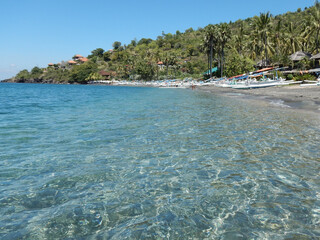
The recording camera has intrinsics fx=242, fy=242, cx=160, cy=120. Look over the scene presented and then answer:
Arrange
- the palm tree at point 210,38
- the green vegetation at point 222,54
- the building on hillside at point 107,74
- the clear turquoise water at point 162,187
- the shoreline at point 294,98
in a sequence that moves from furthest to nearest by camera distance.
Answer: the building on hillside at point 107,74 < the palm tree at point 210,38 < the green vegetation at point 222,54 < the shoreline at point 294,98 < the clear turquoise water at point 162,187

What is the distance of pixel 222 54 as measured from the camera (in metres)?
66.2

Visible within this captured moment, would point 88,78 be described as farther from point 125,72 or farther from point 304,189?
point 304,189

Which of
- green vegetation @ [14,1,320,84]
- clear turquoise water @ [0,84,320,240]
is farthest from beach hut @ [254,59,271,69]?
clear turquoise water @ [0,84,320,240]

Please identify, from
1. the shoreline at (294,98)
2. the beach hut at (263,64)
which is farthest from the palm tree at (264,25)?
the shoreline at (294,98)

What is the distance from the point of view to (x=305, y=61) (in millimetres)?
44438

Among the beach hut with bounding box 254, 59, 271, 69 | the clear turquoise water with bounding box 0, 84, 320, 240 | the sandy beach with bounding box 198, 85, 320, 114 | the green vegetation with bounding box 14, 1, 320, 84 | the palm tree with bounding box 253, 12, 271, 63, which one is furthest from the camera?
the beach hut with bounding box 254, 59, 271, 69

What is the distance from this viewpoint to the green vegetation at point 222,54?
55969 millimetres

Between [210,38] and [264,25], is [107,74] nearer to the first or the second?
[210,38]

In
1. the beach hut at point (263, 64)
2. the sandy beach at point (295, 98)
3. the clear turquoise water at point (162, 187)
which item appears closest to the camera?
the clear turquoise water at point (162, 187)

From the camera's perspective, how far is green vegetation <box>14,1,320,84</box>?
184 feet

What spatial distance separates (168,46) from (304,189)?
601 feet

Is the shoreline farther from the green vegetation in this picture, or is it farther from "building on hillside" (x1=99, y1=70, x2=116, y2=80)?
"building on hillside" (x1=99, y1=70, x2=116, y2=80)

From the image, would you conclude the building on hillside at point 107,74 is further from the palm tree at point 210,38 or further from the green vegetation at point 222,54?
the palm tree at point 210,38

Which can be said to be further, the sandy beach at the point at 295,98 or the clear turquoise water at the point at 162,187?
the sandy beach at the point at 295,98
